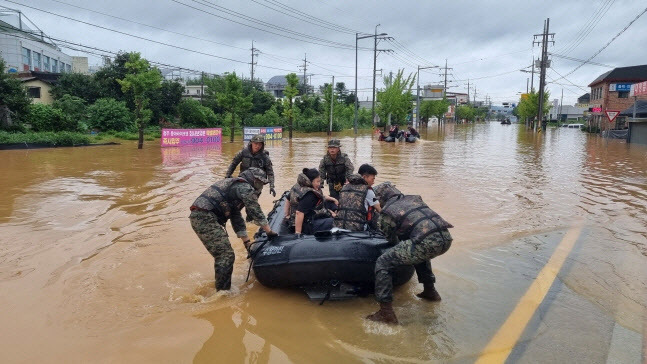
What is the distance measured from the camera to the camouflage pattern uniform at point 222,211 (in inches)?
186

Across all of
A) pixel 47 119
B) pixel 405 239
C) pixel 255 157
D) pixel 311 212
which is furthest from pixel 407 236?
pixel 47 119

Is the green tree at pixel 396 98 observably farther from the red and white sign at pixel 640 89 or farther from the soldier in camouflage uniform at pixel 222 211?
the soldier in camouflage uniform at pixel 222 211

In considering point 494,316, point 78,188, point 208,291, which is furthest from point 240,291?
point 78,188

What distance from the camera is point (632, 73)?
46.7m

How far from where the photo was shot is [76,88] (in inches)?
1410

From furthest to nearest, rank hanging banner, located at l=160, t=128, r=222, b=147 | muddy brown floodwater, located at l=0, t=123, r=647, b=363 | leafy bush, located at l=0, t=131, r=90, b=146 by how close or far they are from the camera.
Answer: hanging banner, located at l=160, t=128, r=222, b=147 < leafy bush, located at l=0, t=131, r=90, b=146 < muddy brown floodwater, located at l=0, t=123, r=647, b=363

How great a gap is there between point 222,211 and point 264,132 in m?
28.7

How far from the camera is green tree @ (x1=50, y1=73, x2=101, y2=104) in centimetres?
3538

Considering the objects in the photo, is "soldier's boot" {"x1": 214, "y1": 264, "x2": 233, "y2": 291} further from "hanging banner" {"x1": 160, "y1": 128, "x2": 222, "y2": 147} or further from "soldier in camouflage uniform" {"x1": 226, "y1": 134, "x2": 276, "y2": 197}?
"hanging banner" {"x1": 160, "y1": 128, "x2": 222, "y2": 147}

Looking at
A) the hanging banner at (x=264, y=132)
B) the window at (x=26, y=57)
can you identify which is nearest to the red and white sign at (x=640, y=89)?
the hanging banner at (x=264, y=132)

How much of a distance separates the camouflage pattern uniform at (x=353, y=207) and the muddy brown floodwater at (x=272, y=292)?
921 millimetres

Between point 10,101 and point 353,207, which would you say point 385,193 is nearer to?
point 353,207

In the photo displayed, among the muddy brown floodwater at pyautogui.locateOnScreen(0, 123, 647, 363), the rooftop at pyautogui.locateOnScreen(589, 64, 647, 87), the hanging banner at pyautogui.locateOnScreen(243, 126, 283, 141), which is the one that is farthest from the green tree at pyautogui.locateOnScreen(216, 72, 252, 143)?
the rooftop at pyautogui.locateOnScreen(589, 64, 647, 87)

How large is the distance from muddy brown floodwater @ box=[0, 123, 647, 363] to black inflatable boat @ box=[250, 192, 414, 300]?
17cm
